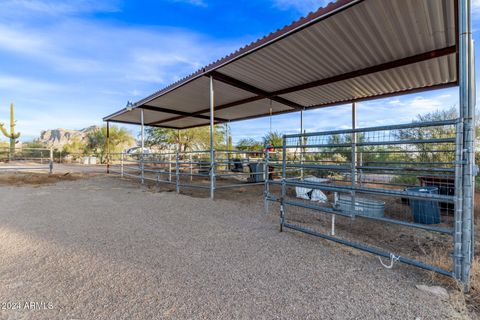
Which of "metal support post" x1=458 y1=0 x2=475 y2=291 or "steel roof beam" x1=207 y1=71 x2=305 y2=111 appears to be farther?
"steel roof beam" x1=207 y1=71 x2=305 y2=111

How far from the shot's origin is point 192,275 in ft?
5.74

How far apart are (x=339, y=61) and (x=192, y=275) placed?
177 inches

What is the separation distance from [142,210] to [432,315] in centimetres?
389

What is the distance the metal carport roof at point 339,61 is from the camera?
2.91m

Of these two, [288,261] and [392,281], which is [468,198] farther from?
[288,261]

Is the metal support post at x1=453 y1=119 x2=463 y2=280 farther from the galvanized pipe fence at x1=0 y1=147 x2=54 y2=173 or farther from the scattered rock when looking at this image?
the galvanized pipe fence at x1=0 y1=147 x2=54 y2=173

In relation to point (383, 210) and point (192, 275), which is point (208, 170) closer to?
point (383, 210)

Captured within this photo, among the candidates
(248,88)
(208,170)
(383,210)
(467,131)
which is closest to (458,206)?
(467,131)

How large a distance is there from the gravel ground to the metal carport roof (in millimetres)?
2748

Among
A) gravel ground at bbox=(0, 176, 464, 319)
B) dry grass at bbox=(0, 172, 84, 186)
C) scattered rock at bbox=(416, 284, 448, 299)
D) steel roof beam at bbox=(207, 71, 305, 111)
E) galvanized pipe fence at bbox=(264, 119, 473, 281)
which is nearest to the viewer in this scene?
gravel ground at bbox=(0, 176, 464, 319)

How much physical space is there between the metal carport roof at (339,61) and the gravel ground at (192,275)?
2748 mm

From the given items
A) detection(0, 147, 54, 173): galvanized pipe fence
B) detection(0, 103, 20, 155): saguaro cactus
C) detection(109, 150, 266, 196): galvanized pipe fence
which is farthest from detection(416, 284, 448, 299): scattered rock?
detection(0, 103, 20, 155): saguaro cactus

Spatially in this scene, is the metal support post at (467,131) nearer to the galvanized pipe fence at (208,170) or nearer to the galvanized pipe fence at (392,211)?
the galvanized pipe fence at (392,211)

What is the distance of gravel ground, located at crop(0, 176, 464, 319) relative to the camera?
1352 millimetres
